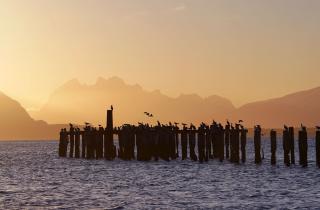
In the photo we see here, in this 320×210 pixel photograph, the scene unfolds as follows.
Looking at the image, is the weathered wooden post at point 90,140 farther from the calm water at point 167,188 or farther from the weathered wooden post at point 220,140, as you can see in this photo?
the weathered wooden post at point 220,140

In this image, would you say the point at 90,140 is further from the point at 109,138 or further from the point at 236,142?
the point at 236,142

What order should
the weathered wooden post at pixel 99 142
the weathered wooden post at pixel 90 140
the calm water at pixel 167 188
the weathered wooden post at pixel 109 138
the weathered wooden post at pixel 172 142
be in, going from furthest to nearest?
the weathered wooden post at pixel 90 140, the weathered wooden post at pixel 99 142, the weathered wooden post at pixel 109 138, the weathered wooden post at pixel 172 142, the calm water at pixel 167 188

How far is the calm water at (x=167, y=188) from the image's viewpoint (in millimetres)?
23484

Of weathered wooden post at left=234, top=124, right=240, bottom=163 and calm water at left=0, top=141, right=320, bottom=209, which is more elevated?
weathered wooden post at left=234, top=124, right=240, bottom=163

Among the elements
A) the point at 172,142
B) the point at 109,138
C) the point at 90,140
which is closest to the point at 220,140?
the point at 172,142

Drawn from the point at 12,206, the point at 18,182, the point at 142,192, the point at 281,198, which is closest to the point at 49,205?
the point at 12,206

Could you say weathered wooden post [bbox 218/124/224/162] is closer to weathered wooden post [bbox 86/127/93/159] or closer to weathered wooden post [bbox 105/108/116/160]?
weathered wooden post [bbox 105/108/116/160]

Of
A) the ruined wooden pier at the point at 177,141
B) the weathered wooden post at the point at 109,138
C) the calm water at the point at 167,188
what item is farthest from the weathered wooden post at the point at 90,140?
the calm water at the point at 167,188

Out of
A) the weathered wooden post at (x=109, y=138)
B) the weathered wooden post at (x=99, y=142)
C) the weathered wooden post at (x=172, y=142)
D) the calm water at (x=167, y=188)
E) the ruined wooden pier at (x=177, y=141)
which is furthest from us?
the weathered wooden post at (x=99, y=142)

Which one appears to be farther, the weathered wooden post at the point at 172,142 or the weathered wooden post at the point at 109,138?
the weathered wooden post at the point at 109,138

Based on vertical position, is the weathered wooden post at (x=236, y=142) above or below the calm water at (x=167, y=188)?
above

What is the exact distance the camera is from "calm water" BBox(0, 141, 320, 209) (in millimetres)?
23484

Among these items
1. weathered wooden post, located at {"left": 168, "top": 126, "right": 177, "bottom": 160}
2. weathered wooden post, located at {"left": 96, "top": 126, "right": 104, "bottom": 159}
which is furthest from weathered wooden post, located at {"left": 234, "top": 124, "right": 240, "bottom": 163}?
weathered wooden post, located at {"left": 96, "top": 126, "right": 104, "bottom": 159}

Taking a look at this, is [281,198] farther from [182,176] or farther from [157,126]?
[157,126]
